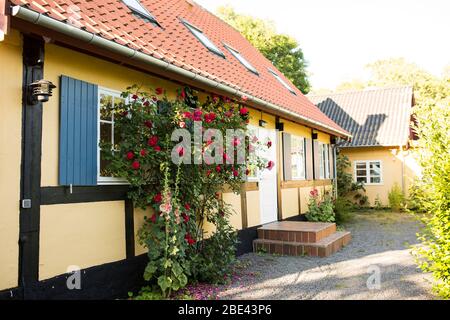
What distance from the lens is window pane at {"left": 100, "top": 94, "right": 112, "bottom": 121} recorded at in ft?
15.5

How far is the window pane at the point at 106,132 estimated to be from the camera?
15.5ft

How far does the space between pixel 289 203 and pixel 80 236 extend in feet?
21.5

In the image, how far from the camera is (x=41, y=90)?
3.65 meters

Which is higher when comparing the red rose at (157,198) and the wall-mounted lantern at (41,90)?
the wall-mounted lantern at (41,90)

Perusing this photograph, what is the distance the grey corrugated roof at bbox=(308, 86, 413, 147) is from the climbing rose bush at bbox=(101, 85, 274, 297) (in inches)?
518

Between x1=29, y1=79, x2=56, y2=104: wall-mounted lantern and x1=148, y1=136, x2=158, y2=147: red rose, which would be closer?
x1=29, y1=79, x2=56, y2=104: wall-mounted lantern

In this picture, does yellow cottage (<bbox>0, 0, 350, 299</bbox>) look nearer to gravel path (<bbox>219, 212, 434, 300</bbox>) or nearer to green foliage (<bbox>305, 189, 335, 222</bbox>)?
gravel path (<bbox>219, 212, 434, 300</bbox>)

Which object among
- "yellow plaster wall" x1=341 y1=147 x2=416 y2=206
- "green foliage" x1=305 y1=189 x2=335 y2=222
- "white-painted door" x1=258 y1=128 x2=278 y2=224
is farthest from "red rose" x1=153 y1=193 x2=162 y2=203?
"yellow plaster wall" x1=341 y1=147 x2=416 y2=206

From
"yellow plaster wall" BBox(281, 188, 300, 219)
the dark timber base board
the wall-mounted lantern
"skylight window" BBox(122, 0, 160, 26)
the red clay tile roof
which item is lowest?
the dark timber base board

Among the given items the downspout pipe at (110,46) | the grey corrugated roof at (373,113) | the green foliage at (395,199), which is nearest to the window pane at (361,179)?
the green foliage at (395,199)

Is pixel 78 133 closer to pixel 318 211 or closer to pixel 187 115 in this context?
pixel 187 115

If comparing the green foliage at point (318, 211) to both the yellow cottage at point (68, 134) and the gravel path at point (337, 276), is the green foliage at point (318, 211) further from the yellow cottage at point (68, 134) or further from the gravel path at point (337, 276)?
the yellow cottage at point (68, 134)

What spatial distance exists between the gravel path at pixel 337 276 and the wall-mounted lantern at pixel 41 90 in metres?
2.93

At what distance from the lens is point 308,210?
11000 mm
